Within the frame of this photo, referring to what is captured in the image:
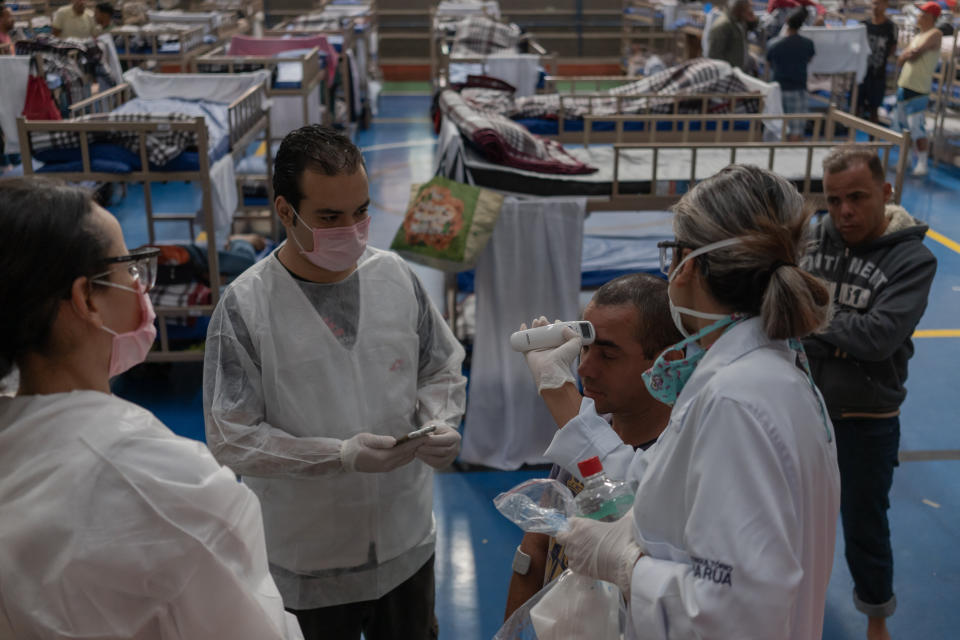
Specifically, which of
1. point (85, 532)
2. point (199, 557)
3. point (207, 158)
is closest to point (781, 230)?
point (199, 557)

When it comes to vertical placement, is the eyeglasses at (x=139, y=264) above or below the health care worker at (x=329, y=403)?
above

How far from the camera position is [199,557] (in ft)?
4.34

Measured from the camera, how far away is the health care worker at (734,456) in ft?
4.42

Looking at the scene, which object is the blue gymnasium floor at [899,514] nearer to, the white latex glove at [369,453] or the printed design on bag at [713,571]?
the white latex glove at [369,453]

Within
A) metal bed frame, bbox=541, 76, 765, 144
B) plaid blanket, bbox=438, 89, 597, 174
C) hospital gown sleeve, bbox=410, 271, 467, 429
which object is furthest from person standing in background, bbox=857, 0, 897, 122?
hospital gown sleeve, bbox=410, 271, 467, 429

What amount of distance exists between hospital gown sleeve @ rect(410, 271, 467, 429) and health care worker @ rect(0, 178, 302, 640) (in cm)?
98

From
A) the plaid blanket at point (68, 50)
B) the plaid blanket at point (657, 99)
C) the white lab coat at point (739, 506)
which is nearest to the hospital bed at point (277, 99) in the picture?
the plaid blanket at point (68, 50)

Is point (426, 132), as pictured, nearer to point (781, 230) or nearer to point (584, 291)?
point (584, 291)

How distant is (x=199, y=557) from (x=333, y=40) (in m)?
10.8

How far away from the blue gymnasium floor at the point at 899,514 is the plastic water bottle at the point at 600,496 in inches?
71.6

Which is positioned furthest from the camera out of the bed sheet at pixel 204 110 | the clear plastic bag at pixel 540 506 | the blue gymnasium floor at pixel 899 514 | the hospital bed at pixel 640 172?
the bed sheet at pixel 204 110

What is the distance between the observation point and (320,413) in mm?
2203

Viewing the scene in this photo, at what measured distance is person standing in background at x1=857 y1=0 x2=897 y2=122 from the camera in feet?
37.0

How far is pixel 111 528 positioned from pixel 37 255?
0.41 meters
